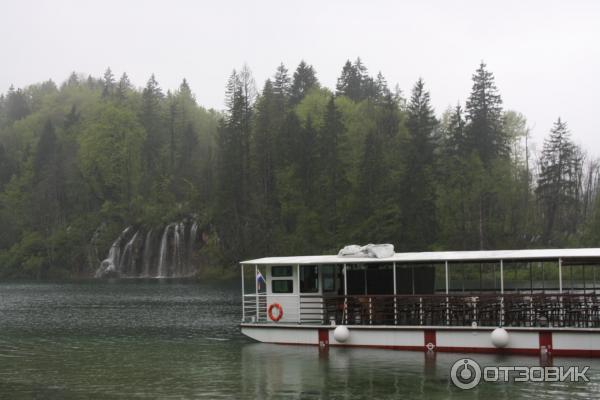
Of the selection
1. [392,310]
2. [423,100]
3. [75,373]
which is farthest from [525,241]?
[75,373]

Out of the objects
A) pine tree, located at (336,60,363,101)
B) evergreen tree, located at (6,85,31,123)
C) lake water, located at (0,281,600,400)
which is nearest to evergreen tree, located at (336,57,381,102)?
pine tree, located at (336,60,363,101)

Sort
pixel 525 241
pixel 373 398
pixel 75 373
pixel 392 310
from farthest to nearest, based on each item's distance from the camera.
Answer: pixel 525 241, pixel 392 310, pixel 75 373, pixel 373 398

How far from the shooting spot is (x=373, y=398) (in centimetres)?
2252

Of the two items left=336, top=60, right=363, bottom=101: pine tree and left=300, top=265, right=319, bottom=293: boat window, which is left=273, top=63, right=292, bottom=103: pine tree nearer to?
left=336, top=60, right=363, bottom=101: pine tree

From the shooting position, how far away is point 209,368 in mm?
28156

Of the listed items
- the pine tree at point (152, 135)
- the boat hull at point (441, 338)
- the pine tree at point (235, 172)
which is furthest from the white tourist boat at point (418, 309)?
the pine tree at point (152, 135)

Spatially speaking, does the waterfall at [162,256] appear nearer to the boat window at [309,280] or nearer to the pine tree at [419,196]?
the pine tree at [419,196]

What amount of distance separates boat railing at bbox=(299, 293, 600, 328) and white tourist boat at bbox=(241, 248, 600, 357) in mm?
37

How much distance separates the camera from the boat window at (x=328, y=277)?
31.5 meters

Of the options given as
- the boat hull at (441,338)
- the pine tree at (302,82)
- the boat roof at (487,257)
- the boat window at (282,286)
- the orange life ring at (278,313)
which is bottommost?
Result: the boat hull at (441,338)

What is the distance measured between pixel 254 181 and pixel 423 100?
26170 mm

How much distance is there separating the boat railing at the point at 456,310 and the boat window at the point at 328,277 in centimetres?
60

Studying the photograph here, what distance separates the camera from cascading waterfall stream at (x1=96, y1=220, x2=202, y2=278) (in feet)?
359

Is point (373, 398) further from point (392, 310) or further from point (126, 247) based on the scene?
point (126, 247)
